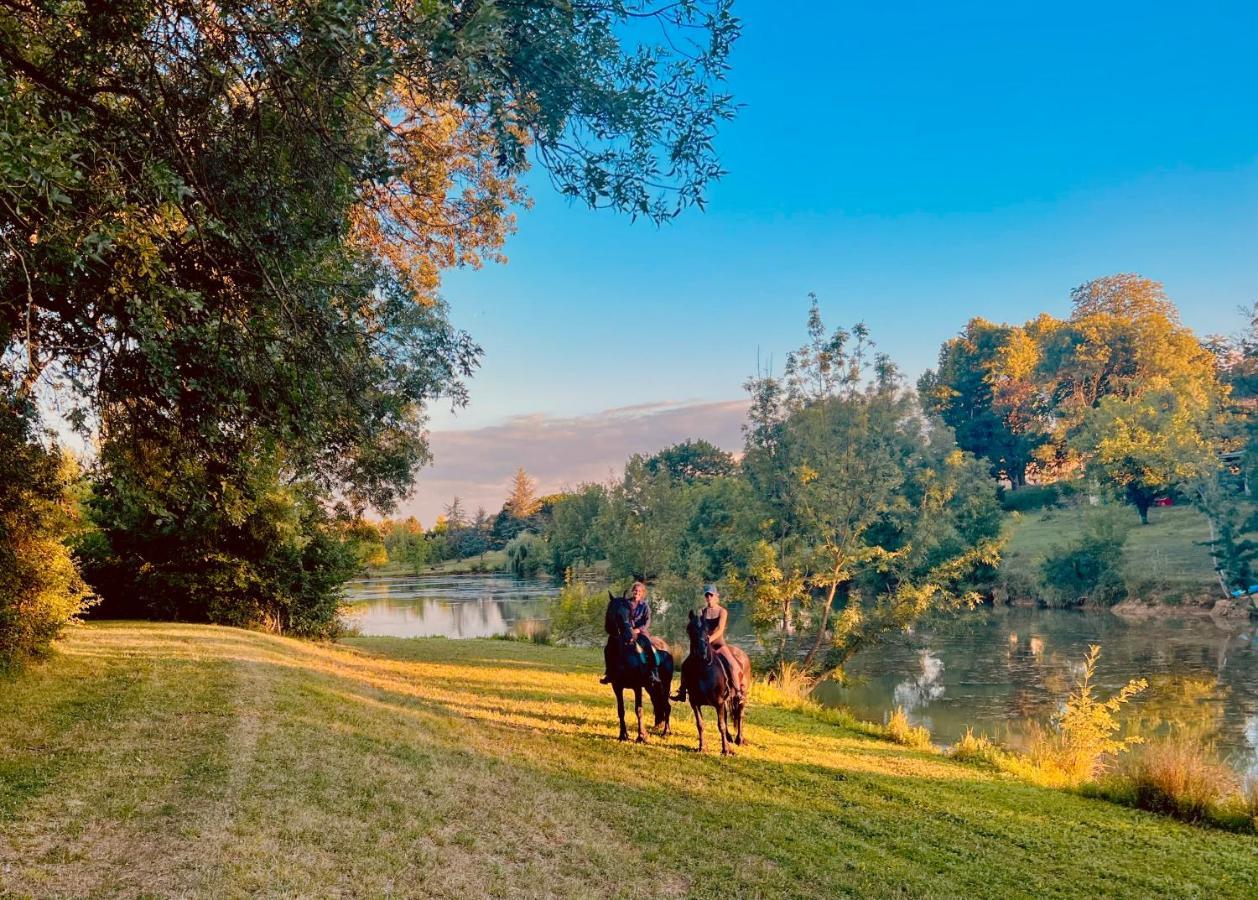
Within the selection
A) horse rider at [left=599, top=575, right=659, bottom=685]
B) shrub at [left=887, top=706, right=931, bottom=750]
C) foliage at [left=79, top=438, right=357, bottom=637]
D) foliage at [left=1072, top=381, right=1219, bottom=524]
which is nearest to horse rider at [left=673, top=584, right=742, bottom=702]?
horse rider at [left=599, top=575, right=659, bottom=685]

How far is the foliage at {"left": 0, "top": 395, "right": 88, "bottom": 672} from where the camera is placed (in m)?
11.0

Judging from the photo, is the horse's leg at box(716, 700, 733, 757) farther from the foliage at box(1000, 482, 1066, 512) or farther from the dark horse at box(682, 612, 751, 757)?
the foliage at box(1000, 482, 1066, 512)

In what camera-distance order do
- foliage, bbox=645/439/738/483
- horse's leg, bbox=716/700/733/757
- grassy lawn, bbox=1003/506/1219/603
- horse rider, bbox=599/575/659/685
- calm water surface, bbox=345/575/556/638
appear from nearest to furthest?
horse's leg, bbox=716/700/733/757 < horse rider, bbox=599/575/659/685 < calm water surface, bbox=345/575/556/638 < grassy lawn, bbox=1003/506/1219/603 < foliage, bbox=645/439/738/483

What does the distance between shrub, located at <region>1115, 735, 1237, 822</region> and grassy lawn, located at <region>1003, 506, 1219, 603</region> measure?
2264cm

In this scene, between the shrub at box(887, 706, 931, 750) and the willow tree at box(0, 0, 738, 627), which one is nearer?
the willow tree at box(0, 0, 738, 627)

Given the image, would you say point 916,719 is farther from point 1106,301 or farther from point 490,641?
point 1106,301

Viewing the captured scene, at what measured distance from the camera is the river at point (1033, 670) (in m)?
18.4

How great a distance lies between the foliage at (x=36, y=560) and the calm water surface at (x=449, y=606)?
11.2 meters

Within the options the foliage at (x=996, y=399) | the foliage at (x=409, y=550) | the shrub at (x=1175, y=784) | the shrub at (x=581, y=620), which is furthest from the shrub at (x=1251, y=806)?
the foliage at (x=409, y=550)

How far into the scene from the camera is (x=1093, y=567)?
4112 cm

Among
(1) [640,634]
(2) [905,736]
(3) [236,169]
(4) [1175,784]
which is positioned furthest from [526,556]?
(3) [236,169]

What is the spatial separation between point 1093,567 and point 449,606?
40.5 meters

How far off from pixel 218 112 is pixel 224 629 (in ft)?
53.1

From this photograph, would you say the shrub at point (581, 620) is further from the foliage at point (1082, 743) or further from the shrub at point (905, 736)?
the foliage at point (1082, 743)
